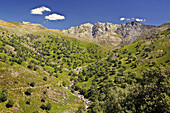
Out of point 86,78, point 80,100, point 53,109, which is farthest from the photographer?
point 86,78

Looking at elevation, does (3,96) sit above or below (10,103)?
above

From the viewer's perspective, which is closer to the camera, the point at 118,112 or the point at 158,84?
the point at 158,84

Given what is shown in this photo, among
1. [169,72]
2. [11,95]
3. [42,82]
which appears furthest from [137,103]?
[42,82]

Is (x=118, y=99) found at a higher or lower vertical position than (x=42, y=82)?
higher

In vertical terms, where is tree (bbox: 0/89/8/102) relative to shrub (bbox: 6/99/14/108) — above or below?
above

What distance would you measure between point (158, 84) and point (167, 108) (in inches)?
222

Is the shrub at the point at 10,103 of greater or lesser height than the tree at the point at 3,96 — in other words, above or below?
below

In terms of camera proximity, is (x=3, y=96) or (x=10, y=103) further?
(x=10, y=103)

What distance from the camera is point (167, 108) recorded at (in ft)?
68.1

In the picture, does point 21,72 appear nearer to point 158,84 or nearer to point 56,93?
point 56,93

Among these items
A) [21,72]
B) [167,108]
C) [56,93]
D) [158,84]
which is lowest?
[56,93]

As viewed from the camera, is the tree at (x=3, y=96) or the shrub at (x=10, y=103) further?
the shrub at (x=10, y=103)

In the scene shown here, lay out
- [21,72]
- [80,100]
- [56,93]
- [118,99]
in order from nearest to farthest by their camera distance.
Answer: [118,99]
[21,72]
[56,93]
[80,100]

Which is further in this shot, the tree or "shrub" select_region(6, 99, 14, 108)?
"shrub" select_region(6, 99, 14, 108)
